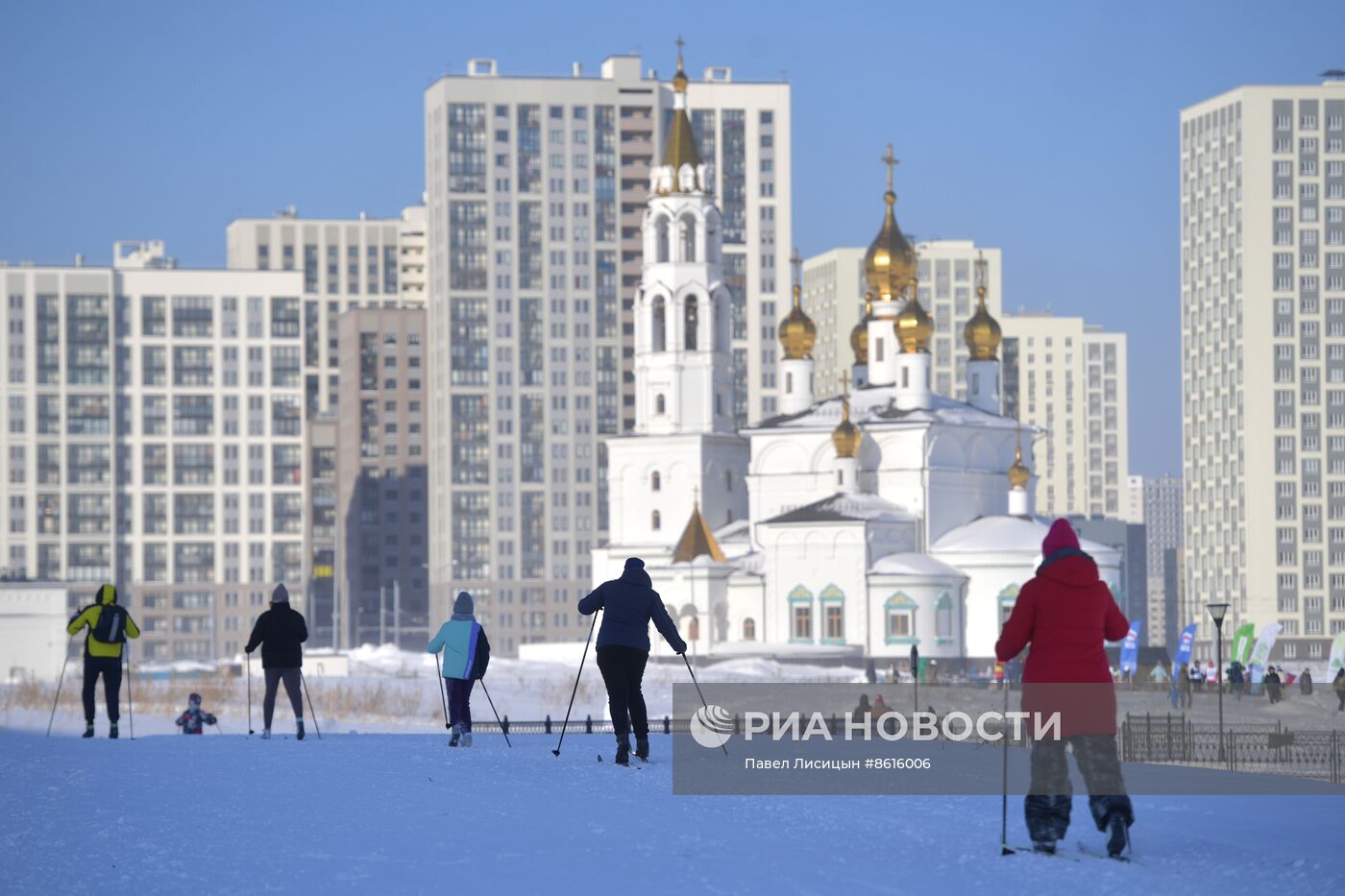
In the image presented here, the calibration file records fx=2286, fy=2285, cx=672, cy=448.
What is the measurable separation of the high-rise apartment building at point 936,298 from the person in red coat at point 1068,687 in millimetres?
157529

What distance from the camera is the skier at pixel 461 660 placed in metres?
18.7

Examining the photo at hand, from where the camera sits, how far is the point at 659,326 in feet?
273

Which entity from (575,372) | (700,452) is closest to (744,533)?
(700,452)

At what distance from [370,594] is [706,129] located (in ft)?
111

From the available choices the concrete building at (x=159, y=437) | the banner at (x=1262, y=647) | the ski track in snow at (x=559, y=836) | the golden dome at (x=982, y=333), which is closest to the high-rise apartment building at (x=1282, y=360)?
the golden dome at (x=982, y=333)

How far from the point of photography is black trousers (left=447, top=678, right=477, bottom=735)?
18.9 m

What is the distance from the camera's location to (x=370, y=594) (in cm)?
13425

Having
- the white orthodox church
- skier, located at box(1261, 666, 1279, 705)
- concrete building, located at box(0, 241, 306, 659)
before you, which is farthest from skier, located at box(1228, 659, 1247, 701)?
concrete building, located at box(0, 241, 306, 659)

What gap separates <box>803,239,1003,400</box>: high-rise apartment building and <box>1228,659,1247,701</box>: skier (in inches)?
4520

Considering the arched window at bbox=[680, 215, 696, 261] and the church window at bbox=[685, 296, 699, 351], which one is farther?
Answer: the arched window at bbox=[680, 215, 696, 261]

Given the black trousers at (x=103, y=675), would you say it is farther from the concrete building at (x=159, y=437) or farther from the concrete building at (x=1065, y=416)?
the concrete building at (x=1065, y=416)

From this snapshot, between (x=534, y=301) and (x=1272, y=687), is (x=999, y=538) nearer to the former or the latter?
(x=1272, y=687)

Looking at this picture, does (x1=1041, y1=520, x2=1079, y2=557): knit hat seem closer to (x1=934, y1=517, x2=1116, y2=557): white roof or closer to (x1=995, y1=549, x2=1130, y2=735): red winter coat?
(x1=995, y1=549, x2=1130, y2=735): red winter coat

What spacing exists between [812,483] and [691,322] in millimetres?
7422
